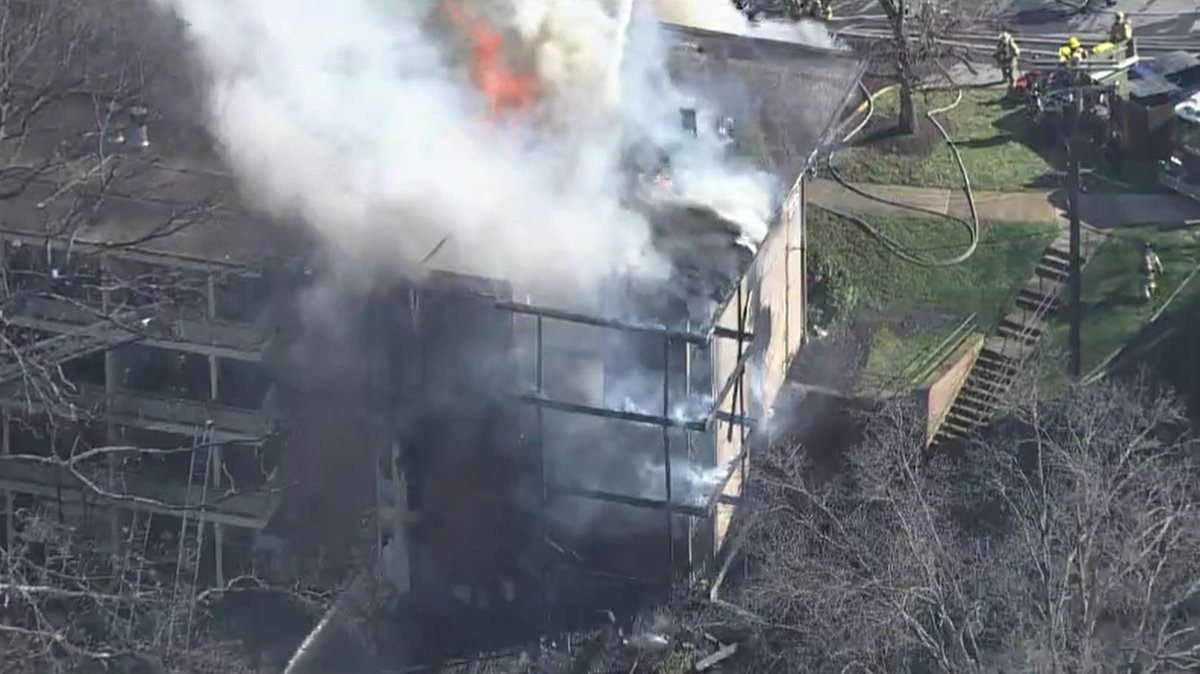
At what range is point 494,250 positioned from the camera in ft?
84.1

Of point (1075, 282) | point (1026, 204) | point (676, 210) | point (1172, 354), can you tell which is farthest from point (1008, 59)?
point (676, 210)

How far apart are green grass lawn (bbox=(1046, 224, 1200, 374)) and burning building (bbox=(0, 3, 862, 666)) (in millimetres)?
4685

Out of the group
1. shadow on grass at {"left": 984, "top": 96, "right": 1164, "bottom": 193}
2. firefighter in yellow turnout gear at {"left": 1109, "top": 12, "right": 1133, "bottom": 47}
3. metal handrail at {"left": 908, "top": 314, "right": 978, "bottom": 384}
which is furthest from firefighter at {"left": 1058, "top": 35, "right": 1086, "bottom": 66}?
metal handrail at {"left": 908, "top": 314, "right": 978, "bottom": 384}

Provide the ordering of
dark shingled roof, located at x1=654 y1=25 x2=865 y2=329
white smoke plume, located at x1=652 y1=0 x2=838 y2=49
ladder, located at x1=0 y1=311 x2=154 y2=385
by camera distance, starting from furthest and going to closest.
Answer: white smoke plume, located at x1=652 y1=0 x2=838 y2=49
dark shingled roof, located at x1=654 y1=25 x2=865 y2=329
ladder, located at x1=0 y1=311 x2=154 y2=385

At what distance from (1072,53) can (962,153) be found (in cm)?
305

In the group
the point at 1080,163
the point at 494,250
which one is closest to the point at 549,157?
the point at 494,250

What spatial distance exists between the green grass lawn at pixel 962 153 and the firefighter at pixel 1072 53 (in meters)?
1.17

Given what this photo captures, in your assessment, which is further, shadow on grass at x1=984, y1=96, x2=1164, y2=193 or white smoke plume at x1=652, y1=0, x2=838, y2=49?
shadow on grass at x1=984, y1=96, x2=1164, y2=193

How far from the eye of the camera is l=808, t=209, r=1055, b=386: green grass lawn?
99.5ft

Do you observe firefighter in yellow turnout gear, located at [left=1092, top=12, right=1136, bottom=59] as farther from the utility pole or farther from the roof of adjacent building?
the roof of adjacent building

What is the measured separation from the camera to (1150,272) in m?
30.3

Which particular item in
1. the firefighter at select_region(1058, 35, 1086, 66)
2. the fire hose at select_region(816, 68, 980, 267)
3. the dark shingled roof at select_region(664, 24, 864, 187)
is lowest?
the fire hose at select_region(816, 68, 980, 267)

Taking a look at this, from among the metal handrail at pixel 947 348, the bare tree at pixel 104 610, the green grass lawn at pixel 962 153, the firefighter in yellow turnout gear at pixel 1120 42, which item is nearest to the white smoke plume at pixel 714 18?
the green grass lawn at pixel 962 153

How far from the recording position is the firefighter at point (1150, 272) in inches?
1185
